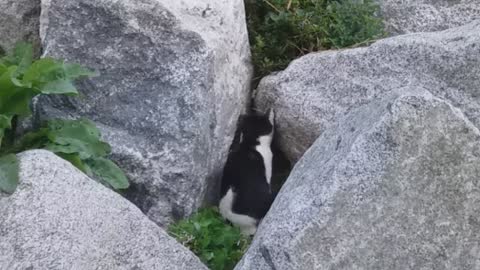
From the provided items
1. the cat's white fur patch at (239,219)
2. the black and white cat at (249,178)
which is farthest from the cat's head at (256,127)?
the cat's white fur patch at (239,219)

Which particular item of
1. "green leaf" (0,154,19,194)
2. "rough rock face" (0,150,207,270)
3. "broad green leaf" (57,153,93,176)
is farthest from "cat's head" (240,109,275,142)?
"green leaf" (0,154,19,194)

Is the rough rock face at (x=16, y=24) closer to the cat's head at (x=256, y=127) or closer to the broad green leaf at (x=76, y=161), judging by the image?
the cat's head at (x=256, y=127)

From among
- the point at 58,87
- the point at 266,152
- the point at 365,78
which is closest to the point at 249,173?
the point at 266,152

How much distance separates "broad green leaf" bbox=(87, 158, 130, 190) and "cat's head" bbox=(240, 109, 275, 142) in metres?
1.13

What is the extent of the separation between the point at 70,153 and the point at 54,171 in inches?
21.9

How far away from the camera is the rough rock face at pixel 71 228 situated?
167 inches

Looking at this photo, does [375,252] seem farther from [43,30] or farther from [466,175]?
[43,30]

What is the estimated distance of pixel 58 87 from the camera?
5.04 metres

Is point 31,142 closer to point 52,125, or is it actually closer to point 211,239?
point 52,125

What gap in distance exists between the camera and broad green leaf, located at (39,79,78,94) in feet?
16.4

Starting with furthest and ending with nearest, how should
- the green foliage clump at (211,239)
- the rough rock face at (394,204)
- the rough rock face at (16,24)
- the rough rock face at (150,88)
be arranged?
the rough rock face at (16,24)
the rough rock face at (150,88)
the green foliage clump at (211,239)
the rough rock face at (394,204)

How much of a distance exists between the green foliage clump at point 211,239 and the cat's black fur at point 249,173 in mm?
158

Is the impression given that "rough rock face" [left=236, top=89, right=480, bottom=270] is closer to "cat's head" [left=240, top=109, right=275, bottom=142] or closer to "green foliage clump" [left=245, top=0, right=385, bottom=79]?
"cat's head" [left=240, top=109, right=275, bottom=142]

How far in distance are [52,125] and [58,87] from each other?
1.03 ft
